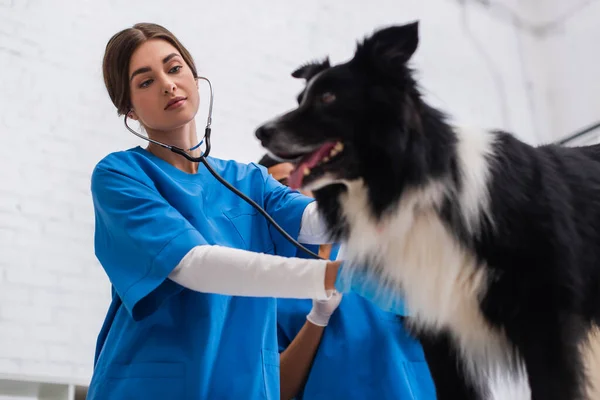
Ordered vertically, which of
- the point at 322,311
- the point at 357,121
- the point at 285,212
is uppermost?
the point at 357,121

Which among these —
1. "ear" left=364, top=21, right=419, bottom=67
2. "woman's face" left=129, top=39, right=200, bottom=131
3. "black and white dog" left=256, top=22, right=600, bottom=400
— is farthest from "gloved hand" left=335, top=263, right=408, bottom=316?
"woman's face" left=129, top=39, right=200, bottom=131

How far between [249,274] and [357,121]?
1.17 feet

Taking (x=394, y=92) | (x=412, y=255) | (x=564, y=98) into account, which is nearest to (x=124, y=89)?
(x=394, y=92)

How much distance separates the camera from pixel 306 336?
166cm

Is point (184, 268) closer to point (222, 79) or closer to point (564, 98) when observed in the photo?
point (222, 79)

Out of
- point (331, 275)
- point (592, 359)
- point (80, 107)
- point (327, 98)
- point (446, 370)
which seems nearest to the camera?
point (331, 275)

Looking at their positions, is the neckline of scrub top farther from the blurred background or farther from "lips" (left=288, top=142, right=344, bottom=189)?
the blurred background

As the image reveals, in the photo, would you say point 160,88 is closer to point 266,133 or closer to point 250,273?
point 266,133

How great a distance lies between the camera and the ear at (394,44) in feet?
4.16

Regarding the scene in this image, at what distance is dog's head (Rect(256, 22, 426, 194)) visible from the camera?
127 centimetres

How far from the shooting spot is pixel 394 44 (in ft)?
4.19

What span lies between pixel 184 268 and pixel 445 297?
0.51 meters

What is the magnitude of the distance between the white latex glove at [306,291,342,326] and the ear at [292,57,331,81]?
513mm

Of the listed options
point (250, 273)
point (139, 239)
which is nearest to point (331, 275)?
point (250, 273)
